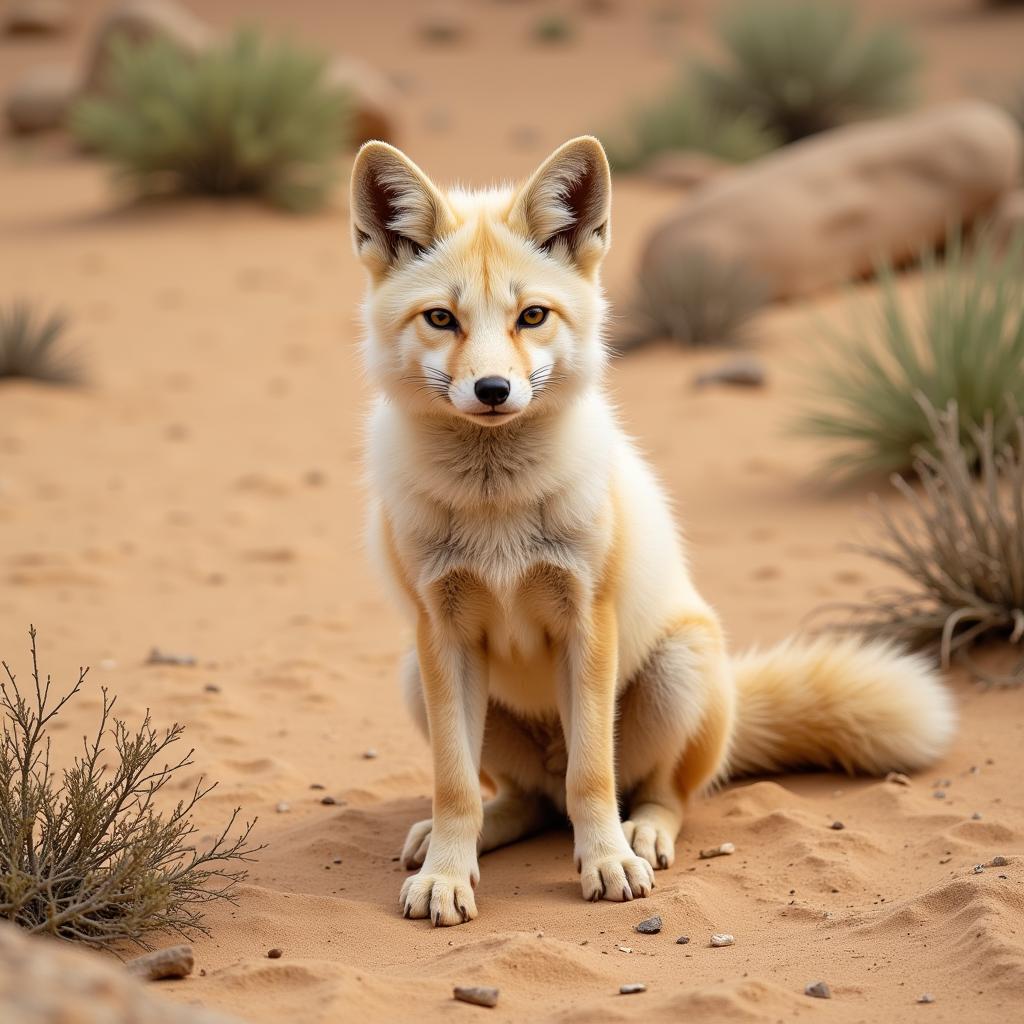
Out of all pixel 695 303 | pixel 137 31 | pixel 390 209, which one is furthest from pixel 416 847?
pixel 137 31

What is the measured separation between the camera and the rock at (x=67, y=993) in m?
1.78

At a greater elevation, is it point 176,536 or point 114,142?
point 114,142

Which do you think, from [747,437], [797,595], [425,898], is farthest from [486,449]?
[747,437]

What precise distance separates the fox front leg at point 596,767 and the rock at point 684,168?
38.3 ft

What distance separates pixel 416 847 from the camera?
411 cm

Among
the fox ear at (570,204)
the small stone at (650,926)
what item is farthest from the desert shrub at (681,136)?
the small stone at (650,926)

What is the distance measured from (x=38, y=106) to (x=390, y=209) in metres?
15.7

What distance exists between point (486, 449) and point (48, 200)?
12413mm

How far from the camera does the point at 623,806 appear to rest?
4.39 metres

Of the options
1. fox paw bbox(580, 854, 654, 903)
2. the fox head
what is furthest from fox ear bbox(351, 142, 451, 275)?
fox paw bbox(580, 854, 654, 903)

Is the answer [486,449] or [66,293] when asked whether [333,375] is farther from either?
[486,449]

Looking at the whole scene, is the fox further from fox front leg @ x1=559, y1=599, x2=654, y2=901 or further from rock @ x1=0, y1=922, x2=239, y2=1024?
rock @ x1=0, y1=922, x2=239, y2=1024

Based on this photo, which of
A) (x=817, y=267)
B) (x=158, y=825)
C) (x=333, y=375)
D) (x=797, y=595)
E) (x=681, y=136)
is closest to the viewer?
(x=158, y=825)

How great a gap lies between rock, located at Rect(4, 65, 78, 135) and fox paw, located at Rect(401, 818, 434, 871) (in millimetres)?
15636
